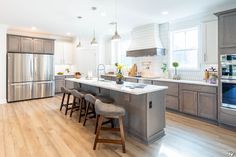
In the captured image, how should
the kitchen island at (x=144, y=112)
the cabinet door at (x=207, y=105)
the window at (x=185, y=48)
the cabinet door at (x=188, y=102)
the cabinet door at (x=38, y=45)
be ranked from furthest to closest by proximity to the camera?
the cabinet door at (x=38, y=45)
the window at (x=185, y=48)
the cabinet door at (x=188, y=102)
the cabinet door at (x=207, y=105)
the kitchen island at (x=144, y=112)

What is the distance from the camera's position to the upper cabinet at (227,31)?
326 cm

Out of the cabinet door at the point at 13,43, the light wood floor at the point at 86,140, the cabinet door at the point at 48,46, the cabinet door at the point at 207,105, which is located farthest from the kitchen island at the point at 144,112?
the cabinet door at the point at 13,43

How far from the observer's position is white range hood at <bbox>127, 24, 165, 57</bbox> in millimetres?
5406

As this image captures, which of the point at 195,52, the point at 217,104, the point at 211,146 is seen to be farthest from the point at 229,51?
the point at 211,146

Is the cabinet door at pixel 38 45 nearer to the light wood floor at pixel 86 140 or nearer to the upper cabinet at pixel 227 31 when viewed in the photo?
the light wood floor at pixel 86 140

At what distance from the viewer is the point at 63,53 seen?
7953 mm

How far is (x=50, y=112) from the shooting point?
466 centimetres

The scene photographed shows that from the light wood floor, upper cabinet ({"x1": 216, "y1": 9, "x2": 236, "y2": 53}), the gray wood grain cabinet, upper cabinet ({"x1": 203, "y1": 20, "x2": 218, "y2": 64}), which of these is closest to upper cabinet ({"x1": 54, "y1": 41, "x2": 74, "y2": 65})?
the light wood floor

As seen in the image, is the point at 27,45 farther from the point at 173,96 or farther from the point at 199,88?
the point at 199,88

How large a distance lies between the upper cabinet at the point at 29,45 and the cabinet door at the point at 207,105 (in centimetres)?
590

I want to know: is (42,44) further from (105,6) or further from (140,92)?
(140,92)

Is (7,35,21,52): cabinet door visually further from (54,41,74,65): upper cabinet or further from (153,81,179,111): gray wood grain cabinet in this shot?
(153,81,179,111): gray wood grain cabinet

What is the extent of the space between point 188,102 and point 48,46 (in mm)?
5743

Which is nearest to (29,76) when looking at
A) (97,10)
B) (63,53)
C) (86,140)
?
(63,53)
